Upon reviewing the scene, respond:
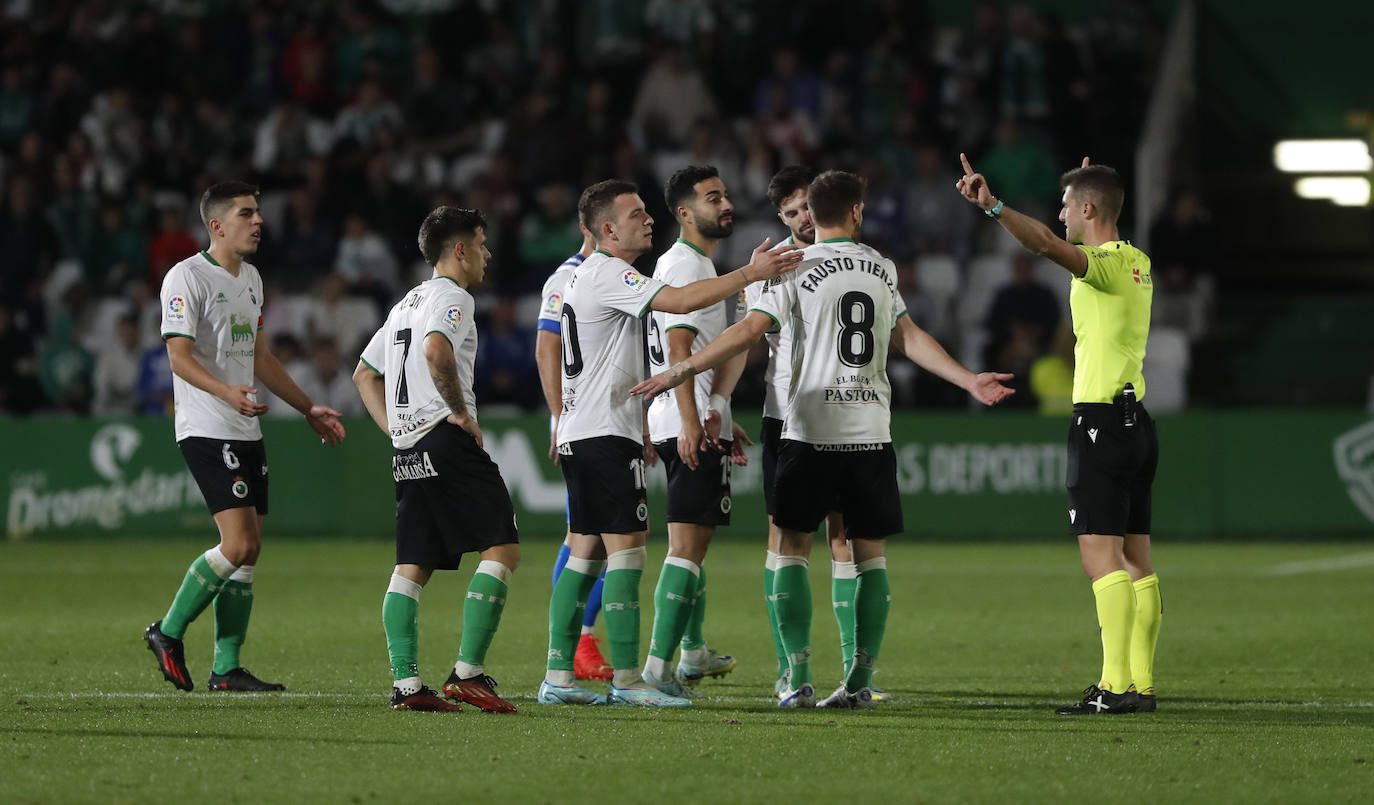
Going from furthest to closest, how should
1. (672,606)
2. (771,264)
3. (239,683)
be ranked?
(239,683) → (672,606) → (771,264)

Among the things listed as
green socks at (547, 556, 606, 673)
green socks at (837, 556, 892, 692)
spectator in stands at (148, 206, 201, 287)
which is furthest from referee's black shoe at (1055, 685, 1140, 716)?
spectator in stands at (148, 206, 201, 287)

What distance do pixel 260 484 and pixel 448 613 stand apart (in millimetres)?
3407

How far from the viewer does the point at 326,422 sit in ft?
28.5

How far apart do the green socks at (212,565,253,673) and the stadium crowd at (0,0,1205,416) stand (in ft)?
31.8

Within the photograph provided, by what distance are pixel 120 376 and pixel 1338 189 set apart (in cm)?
1453

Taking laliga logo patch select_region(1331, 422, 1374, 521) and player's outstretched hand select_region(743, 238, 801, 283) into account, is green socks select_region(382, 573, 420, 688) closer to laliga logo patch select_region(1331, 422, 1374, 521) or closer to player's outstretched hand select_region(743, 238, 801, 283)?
player's outstretched hand select_region(743, 238, 801, 283)

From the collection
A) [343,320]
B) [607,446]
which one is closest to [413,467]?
[607,446]

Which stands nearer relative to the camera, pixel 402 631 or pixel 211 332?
pixel 402 631

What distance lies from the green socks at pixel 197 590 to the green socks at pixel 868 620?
3064 mm

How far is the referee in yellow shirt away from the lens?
25.0ft

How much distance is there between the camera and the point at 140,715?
745 centimetres

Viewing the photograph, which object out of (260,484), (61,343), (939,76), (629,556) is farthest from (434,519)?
(939,76)

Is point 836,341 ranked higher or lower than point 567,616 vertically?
higher

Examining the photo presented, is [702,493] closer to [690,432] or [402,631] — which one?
[690,432]
